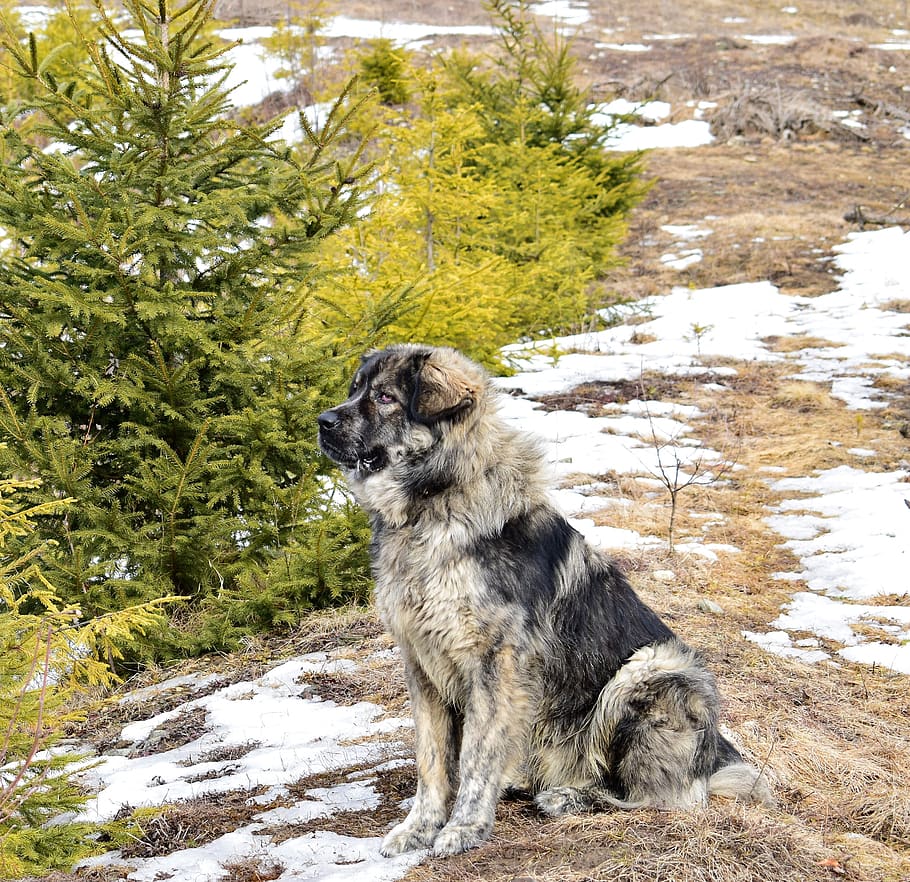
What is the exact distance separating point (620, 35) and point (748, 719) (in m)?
43.2

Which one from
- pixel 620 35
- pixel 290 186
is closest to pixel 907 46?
pixel 620 35

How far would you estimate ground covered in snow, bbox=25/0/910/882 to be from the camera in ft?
12.1

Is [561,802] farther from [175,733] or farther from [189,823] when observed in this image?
[175,733]

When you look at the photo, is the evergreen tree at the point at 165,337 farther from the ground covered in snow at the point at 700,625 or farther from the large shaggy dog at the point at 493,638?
the large shaggy dog at the point at 493,638

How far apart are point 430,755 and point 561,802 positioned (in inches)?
23.9

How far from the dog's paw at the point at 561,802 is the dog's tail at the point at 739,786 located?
564mm

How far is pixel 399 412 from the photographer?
13.1 feet

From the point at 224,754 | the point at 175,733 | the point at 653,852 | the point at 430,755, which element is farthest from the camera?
the point at 175,733

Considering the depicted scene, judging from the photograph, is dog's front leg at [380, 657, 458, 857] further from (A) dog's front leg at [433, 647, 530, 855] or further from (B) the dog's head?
(B) the dog's head

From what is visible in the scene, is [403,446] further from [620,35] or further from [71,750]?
[620,35]

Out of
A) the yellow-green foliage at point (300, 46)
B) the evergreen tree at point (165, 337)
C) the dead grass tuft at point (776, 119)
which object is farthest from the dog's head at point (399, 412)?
the dead grass tuft at point (776, 119)

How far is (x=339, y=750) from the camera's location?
16.2ft

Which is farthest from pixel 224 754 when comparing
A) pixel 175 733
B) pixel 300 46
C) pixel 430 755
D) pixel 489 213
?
pixel 300 46

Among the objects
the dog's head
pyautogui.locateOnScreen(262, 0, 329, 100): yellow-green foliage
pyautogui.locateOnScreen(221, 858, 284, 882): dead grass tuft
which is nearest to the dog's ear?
the dog's head
